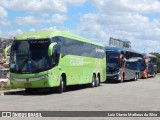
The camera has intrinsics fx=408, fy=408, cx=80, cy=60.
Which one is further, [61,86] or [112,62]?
[112,62]

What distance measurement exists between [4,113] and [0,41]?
2734 centimetres

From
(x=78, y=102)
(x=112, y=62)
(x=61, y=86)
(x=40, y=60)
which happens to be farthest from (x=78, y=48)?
(x=112, y=62)

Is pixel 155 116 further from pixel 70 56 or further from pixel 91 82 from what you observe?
pixel 91 82

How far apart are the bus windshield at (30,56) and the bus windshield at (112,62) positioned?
16.1 m

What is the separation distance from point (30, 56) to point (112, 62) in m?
16.4

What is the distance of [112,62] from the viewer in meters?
36.9

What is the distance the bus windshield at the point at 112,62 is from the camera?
3667 cm

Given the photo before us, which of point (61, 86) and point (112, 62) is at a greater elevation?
point (112, 62)

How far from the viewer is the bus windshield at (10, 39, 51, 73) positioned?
21.3 m

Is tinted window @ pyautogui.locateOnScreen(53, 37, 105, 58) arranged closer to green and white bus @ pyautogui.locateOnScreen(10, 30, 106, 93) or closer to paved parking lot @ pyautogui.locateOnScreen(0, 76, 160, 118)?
green and white bus @ pyautogui.locateOnScreen(10, 30, 106, 93)

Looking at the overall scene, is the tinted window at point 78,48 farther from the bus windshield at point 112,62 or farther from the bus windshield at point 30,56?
the bus windshield at point 112,62

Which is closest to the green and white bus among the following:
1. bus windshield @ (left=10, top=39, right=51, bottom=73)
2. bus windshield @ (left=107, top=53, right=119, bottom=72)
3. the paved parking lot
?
bus windshield @ (left=10, top=39, right=51, bottom=73)

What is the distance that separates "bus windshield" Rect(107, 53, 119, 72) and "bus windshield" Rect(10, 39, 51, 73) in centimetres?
1608

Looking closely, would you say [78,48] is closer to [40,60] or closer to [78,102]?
[40,60]
